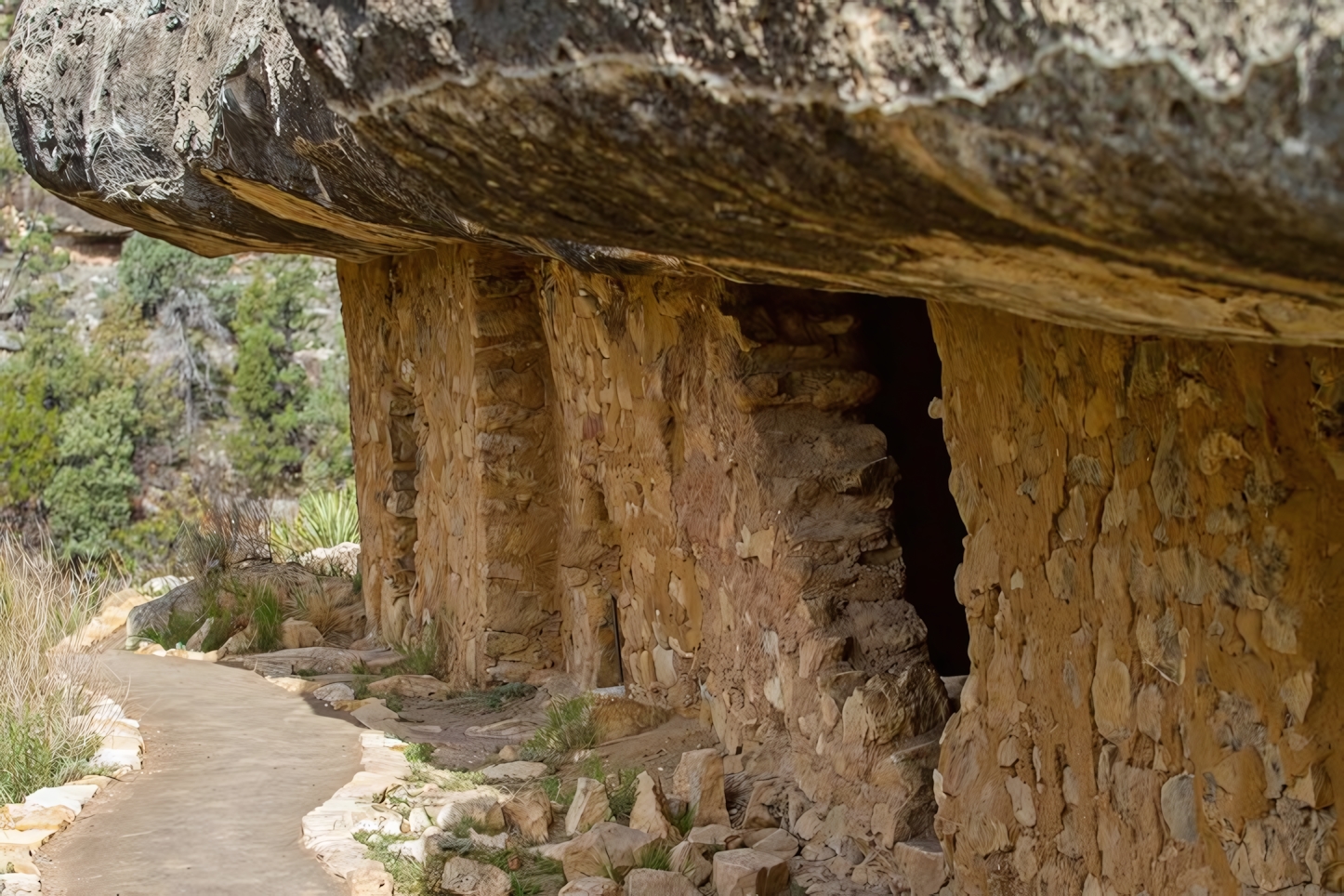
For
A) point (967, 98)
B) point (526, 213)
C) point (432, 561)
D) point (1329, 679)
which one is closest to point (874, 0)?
point (967, 98)

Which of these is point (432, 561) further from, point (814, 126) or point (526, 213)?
point (814, 126)

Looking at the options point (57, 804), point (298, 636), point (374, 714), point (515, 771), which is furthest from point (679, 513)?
point (298, 636)

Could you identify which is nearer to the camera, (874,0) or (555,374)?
(874,0)

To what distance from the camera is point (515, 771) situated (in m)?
5.28

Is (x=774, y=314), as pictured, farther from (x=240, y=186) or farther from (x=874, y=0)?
(x=874, y=0)

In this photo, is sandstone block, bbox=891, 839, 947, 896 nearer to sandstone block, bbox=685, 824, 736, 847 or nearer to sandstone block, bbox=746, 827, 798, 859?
sandstone block, bbox=746, 827, 798, 859

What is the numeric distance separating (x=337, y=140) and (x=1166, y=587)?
7.86ft

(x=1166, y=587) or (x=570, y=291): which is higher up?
(x=570, y=291)

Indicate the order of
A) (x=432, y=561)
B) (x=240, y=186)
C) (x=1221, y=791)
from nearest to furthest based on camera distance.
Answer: (x=1221, y=791)
(x=240, y=186)
(x=432, y=561)

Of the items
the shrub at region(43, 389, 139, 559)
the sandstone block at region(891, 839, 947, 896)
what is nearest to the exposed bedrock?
the sandstone block at region(891, 839, 947, 896)

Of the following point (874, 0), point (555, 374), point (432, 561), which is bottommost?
point (432, 561)

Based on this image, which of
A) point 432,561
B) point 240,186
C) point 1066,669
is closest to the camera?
point 1066,669

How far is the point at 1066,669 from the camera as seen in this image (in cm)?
322

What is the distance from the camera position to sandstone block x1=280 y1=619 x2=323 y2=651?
826cm
